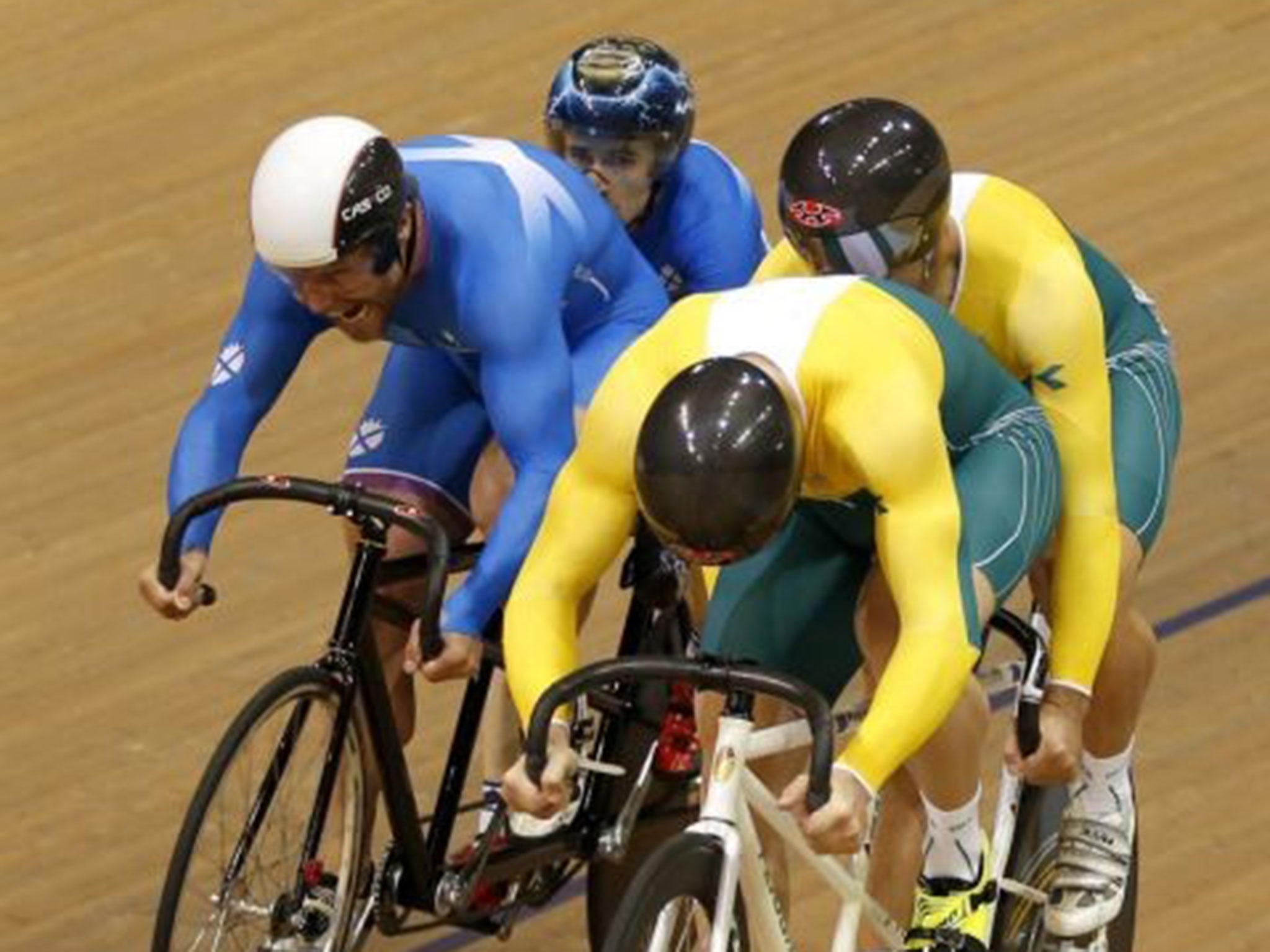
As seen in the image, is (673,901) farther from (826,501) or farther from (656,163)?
(656,163)

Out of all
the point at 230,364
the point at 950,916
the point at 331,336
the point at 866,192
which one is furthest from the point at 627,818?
the point at 331,336

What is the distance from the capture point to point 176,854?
545 centimetres

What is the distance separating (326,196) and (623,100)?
0.95 m

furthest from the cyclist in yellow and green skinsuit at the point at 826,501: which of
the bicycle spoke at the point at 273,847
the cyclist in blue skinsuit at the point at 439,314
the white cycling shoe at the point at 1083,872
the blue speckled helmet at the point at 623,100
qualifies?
the blue speckled helmet at the point at 623,100

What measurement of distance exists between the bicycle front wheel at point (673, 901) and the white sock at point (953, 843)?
0.52 meters

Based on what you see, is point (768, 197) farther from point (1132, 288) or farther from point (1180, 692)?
point (1132, 288)

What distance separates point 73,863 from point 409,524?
1507 mm

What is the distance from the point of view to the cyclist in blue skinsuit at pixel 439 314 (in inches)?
215

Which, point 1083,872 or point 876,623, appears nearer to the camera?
point 876,623

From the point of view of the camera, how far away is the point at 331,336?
8578mm

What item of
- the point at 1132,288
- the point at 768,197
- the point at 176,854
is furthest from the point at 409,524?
the point at 768,197

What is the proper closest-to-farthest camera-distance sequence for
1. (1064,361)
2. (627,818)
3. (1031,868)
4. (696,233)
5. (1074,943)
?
1. (1064,361)
2. (1031,868)
3. (1074,943)
4. (627,818)
5. (696,233)

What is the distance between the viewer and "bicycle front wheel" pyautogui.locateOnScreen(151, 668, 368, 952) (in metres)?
5.47

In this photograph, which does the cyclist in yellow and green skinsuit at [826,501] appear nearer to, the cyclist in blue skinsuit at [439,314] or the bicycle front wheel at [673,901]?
the bicycle front wheel at [673,901]
